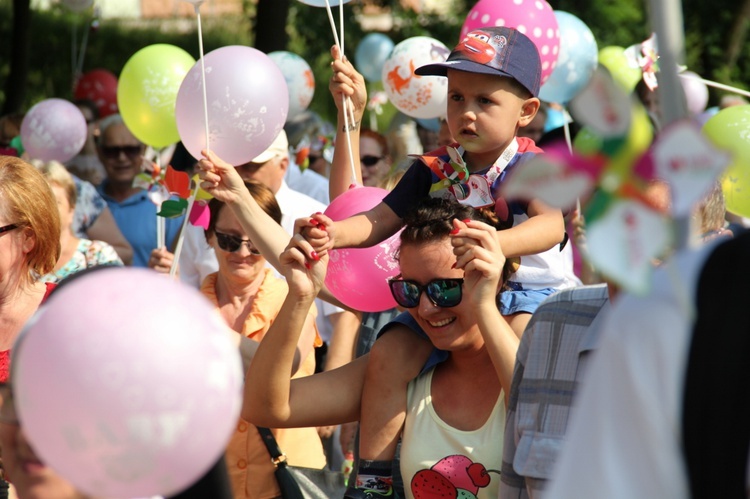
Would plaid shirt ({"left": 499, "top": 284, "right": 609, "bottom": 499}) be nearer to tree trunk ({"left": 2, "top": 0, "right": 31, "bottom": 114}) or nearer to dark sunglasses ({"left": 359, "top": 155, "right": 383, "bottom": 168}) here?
dark sunglasses ({"left": 359, "top": 155, "right": 383, "bottom": 168})

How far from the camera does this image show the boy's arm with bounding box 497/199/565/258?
2.92 meters

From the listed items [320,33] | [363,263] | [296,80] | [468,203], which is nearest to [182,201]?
[363,263]

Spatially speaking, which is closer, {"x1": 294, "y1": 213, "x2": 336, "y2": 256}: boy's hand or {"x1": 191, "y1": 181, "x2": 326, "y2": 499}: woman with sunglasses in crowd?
{"x1": 294, "y1": 213, "x2": 336, "y2": 256}: boy's hand

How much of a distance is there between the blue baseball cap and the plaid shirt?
89 centimetres

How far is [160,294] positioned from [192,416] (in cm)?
20

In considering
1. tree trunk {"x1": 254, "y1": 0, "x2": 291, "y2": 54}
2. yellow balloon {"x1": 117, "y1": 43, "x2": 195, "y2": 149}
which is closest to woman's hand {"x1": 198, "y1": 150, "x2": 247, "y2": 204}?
yellow balloon {"x1": 117, "y1": 43, "x2": 195, "y2": 149}

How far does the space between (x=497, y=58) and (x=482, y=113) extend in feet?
0.57

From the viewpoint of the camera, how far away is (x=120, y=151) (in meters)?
6.98

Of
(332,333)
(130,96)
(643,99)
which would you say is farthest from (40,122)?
(643,99)

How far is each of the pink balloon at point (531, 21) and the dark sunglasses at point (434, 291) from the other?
7.53ft

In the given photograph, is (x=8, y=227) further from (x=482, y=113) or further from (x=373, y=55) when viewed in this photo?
(x=373, y=55)

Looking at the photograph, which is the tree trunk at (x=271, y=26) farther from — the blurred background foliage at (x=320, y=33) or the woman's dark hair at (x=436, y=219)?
the woman's dark hair at (x=436, y=219)

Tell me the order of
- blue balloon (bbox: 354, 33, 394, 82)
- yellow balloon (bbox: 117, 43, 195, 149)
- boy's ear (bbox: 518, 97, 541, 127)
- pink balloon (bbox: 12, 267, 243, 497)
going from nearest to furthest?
pink balloon (bbox: 12, 267, 243, 497)
boy's ear (bbox: 518, 97, 541, 127)
yellow balloon (bbox: 117, 43, 195, 149)
blue balloon (bbox: 354, 33, 394, 82)

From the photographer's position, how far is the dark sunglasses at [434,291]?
2.92m
